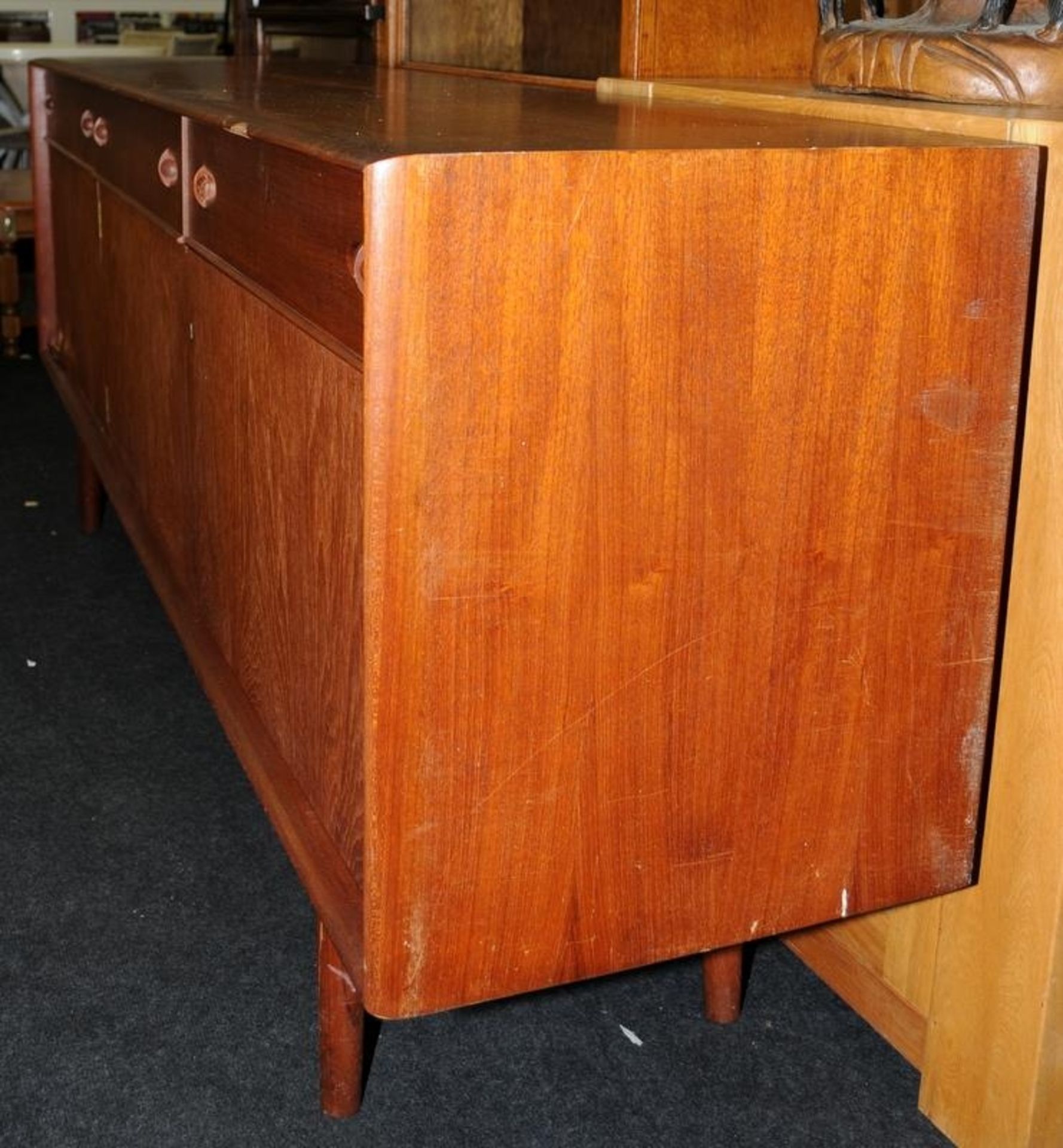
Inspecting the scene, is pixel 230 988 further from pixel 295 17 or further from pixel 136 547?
pixel 295 17

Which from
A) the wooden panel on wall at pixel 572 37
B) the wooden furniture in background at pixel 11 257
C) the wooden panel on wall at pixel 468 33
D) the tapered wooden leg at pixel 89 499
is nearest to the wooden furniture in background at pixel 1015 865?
the wooden panel on wall at pixel 572 37

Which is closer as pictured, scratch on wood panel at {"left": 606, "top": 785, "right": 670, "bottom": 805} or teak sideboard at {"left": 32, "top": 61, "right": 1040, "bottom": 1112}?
teak sideboard at {"left": 32, "top": 61, "right": 1040, "bottom": 1112}

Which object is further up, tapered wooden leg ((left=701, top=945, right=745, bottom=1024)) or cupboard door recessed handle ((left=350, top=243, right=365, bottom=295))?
cupboard door recessed handle ((left=350, top=243, right=365, bottom=295))

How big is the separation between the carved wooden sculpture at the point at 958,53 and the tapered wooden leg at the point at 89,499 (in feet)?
6.39

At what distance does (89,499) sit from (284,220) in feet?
6.36

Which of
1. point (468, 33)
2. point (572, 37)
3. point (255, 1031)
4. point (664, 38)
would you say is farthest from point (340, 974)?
point (468, 33)

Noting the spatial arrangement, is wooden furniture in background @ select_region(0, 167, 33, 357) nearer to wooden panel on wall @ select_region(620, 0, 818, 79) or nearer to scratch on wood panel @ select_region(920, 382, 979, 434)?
wooden panel on wall @ select_region(620, 0, 818, 79)

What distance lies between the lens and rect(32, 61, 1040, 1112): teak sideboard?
1.03 meters

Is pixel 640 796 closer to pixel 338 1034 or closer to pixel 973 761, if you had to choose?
pixel 973 761

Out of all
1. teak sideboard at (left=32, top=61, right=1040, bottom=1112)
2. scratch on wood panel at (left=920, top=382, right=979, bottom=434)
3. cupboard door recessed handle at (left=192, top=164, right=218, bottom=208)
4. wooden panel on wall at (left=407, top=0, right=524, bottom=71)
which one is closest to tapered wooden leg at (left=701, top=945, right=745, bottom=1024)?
teak sideboard at (left=32, top=61, right=1040, bottom=1112)

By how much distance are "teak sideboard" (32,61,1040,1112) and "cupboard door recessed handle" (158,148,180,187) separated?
0.27 m

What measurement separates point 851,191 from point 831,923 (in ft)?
2.77

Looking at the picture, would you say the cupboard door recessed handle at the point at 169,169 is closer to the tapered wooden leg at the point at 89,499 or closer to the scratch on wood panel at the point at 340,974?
the scratch on wood panel at the point at 340,974

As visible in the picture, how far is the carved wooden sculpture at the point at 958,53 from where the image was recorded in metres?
1.27
